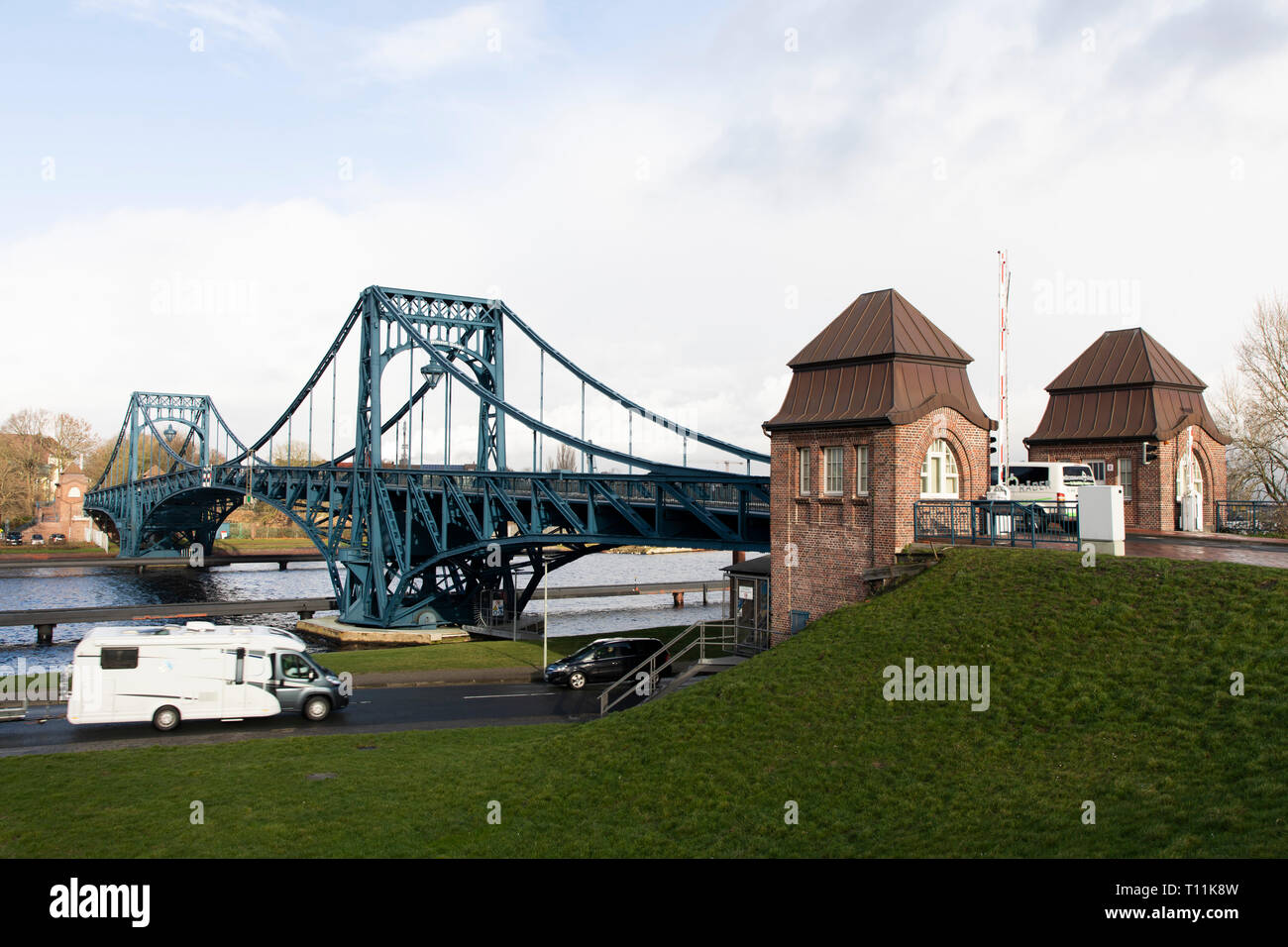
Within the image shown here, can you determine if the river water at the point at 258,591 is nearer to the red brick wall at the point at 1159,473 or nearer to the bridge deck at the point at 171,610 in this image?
the bridge deck at the point at 171,610

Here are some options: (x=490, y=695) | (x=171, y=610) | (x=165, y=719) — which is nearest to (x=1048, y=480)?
(x=490, y=695)

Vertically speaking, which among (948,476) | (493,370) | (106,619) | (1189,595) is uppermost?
(493,370)

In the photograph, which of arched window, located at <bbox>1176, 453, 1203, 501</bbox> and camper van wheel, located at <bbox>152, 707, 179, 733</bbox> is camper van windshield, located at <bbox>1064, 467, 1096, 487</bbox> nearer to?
arched window, located at <bbox>1176, 453, 1203, 501</bbox>

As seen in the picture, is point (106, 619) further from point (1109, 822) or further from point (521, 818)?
point (1109, 822)

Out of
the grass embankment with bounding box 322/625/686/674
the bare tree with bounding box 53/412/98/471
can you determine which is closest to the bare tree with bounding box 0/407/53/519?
the bare tree with bounding box 53/412/98/471

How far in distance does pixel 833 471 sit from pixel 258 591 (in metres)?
68.1

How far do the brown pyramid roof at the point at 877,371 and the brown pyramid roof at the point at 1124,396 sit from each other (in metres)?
6.83

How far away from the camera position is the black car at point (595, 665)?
29625 millimetres

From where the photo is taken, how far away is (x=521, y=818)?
46.3 ft

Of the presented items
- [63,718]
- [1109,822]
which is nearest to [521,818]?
[1109,822]

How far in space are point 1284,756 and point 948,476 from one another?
1270cm

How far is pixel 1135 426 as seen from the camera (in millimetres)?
27562

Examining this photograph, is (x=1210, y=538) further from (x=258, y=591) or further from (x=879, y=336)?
(x=258, y=591)

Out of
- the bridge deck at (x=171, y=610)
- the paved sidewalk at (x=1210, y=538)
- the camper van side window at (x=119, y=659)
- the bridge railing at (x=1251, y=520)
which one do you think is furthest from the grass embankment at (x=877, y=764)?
the bridge deck at (x=171, y=610)
